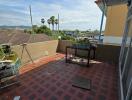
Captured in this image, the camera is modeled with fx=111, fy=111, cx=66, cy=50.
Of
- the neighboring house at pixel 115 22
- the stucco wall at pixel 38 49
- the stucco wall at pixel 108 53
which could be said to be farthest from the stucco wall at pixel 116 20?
the stucco wall at pixel 38 49

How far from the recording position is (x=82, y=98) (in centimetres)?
314

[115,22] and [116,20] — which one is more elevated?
[116,20]

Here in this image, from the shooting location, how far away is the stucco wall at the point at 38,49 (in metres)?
5.32

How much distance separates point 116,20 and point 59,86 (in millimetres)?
6050

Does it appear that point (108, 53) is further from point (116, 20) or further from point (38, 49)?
point (38, 49)

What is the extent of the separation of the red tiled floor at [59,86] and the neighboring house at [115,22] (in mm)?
3380

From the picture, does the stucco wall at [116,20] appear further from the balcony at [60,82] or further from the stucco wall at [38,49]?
the stucco wall at [38,49]

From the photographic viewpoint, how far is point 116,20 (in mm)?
7410

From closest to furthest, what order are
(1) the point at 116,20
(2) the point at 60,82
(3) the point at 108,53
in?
(2) the point at 60,82
(3) the point at 108,53
(1) the point at 116,20

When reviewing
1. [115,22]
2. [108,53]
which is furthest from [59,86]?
[115,22]

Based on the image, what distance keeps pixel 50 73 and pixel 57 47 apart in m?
4.01

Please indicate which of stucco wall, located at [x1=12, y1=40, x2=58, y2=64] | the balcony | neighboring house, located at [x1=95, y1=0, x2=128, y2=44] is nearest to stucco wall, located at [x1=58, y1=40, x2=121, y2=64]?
the balcony

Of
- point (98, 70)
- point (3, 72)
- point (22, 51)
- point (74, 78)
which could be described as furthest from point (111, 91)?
point (22, 51)

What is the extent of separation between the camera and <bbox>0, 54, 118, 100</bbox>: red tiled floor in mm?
3193
